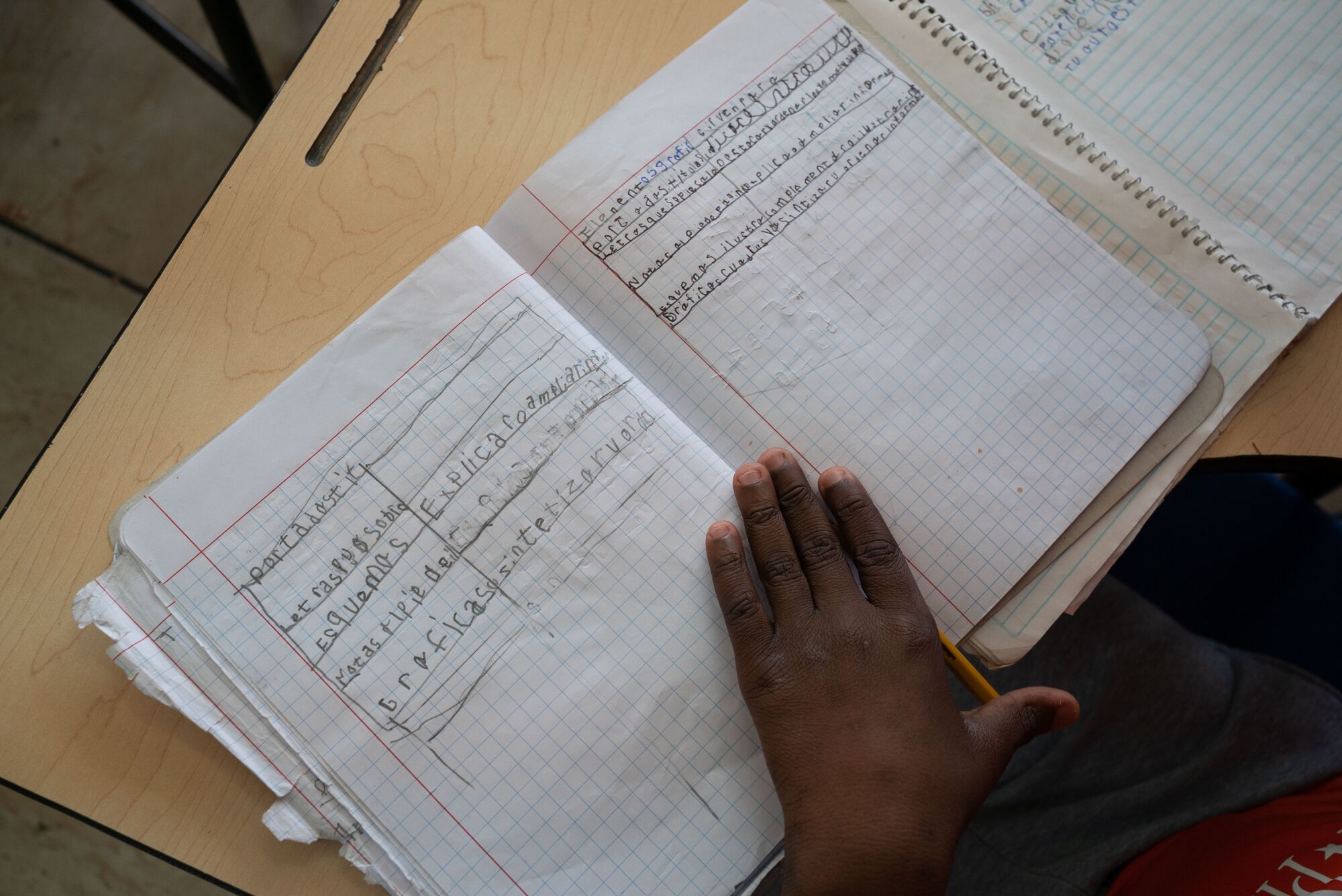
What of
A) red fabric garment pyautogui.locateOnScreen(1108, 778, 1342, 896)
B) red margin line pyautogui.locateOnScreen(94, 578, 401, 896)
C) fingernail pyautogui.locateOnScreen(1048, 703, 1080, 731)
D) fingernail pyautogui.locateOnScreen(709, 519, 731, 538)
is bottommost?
red fabric garment pyautogui.locateOnScreen(1108, 778, 1342, 896)

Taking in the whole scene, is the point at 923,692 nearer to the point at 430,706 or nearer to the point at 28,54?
the point at 430,706

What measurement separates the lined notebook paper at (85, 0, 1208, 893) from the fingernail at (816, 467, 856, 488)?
20 mm

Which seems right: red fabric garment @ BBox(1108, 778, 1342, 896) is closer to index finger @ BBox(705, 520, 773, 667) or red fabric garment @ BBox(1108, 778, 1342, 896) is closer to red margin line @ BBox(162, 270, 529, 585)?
index finger @ BBox(705, 520, 773, 667)

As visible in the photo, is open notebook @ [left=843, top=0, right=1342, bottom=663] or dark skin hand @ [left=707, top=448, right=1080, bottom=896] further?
open notebook @ [left=843, top=0, right=1342, bottom=663]

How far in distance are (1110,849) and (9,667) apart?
87 centimetres

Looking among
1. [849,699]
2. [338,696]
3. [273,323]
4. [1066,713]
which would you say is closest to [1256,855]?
[1066,713]

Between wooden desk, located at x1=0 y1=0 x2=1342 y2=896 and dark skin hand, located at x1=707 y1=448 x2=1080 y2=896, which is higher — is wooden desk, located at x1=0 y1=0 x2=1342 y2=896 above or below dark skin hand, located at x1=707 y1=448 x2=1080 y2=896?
above

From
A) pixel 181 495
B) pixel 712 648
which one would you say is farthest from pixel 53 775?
pixel 712 648

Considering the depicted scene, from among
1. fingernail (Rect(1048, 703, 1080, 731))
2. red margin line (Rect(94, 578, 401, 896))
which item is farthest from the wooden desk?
fingernail (Rect(1048, 703, 1080, 731))

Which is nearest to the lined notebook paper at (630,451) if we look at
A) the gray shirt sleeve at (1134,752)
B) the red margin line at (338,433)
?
the red margin line at (338,433)

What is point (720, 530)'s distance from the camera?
Answer: 0.56 m

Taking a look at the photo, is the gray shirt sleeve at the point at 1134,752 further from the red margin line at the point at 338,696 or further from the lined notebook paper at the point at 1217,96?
the red margin line at the point at 338,696

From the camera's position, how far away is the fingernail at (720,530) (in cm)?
56

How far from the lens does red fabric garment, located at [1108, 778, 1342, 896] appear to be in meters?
0.61
